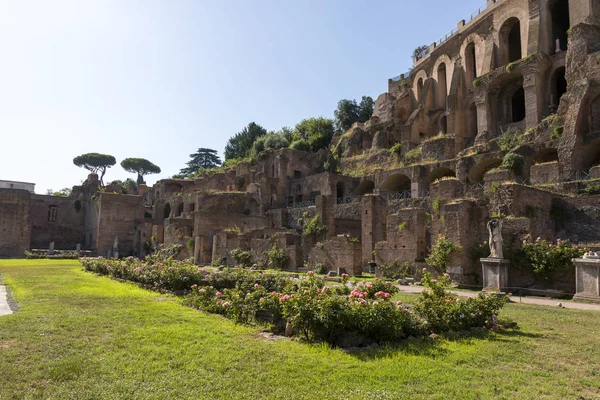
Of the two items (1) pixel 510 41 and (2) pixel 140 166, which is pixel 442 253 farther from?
(2) pixel 140 166

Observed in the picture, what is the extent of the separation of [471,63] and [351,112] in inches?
841

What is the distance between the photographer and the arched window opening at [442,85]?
162 feet

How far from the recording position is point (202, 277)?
14.8 metres

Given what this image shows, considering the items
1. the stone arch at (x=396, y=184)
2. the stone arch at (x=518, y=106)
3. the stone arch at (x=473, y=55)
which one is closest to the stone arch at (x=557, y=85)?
the stone arch at (x=518, y=106)

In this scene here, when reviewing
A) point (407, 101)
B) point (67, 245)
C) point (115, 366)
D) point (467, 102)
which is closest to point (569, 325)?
point (115, 366)

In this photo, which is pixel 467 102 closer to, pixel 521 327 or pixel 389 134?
pixel 389 134

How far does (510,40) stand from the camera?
44562 millimetres

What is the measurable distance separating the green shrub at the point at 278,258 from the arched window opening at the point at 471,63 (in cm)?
3014

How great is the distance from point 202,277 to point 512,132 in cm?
3035

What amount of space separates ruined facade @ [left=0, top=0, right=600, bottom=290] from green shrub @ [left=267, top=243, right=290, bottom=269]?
0.39 meters

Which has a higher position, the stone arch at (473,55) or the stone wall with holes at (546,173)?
the stone arch at (473,55)

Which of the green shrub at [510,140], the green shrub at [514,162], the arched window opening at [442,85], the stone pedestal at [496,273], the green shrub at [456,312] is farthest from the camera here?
the arched window opening at [442,85]

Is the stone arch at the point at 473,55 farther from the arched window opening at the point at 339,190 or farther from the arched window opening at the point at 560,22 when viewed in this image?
the arched window opening at the point at 339,190

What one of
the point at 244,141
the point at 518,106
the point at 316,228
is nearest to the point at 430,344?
the point at 316,228
